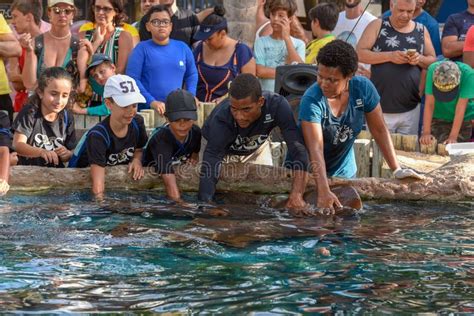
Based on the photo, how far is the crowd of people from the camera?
8.24 metres

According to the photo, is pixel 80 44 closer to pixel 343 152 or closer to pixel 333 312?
pixel 343 152

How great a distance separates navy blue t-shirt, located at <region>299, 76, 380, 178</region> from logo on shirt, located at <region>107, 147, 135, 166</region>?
173 centimetres

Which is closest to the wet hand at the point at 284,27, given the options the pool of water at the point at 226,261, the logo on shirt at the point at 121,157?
the logo on shirt at the point at 121,157

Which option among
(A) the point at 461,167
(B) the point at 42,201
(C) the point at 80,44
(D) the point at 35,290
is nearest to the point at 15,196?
(B) the point at 42,201

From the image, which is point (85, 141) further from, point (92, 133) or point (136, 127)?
point (136, 127)

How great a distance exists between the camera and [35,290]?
582cm

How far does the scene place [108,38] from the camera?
10672 millimetres

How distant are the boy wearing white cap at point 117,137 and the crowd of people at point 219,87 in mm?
12

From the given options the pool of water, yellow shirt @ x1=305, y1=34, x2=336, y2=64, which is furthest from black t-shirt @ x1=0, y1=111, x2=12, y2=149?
yellow shirt @ x1=305, y1=34, x2=336, y2=64

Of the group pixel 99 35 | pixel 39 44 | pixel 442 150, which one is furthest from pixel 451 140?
pixel 39 44

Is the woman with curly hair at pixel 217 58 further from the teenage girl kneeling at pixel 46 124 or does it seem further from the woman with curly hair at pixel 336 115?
the woman with curly hair at pixel 336 115

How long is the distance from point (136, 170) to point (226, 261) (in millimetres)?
2547

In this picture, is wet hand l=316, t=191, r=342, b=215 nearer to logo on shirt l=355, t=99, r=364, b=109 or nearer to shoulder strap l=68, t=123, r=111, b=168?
logo on shirt l=355, t=99, r=364, b=109

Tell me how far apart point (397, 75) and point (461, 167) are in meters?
2.30
